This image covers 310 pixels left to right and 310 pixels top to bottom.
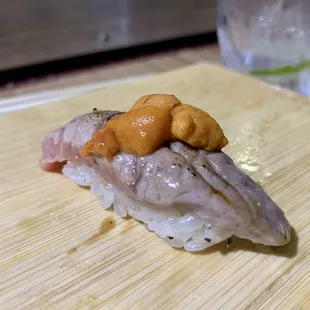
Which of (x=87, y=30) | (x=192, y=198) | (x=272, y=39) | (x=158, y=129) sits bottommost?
(x=87, y=30)

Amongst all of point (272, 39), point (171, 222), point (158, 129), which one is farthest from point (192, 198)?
point (272, 39)

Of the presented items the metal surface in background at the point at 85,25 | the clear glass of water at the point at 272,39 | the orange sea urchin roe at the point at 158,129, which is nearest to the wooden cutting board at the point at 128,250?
the orange sea urchin roe at the point at 158,129

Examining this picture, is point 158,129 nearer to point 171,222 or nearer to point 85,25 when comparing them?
point 171,222

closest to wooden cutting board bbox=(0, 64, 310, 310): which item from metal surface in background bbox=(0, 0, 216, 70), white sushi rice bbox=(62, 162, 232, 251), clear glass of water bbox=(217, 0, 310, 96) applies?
white sushi rice bbox=(62, 162, 232, 251)

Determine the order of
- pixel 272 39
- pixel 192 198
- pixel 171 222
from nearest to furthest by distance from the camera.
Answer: pixel 192 198, pixel 171 222, pixel 272 39

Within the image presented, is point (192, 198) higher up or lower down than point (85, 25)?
higher up

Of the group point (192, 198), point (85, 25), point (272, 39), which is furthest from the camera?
point (85, 25)
